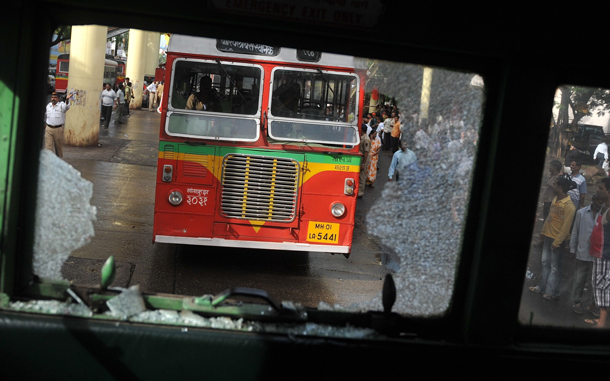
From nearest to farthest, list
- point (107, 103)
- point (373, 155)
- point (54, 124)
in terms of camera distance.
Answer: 1. point (54, 124)
2. point (373, 155)
3. point (107, 103)

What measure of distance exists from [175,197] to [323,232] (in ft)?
6.05

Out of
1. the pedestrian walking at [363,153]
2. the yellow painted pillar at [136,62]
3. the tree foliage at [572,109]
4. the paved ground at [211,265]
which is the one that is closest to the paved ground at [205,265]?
the paved ground at [211,265]

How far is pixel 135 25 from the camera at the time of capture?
241 centimetres

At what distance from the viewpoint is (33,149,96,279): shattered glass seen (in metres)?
2.56

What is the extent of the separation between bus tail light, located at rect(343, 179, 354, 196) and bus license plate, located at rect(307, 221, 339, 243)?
43 cm

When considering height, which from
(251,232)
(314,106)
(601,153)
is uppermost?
(314,106)

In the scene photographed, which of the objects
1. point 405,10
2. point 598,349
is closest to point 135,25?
point 405,10

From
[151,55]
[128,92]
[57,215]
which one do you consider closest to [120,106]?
[128,92]

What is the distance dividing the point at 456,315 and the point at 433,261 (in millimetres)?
300

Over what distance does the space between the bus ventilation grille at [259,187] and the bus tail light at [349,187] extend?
1.98ft

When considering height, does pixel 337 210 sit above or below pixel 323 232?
above

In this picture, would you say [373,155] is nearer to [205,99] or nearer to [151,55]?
[205,99]

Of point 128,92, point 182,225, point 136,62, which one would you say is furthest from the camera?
point 136,62

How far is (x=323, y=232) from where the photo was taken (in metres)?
7.32
